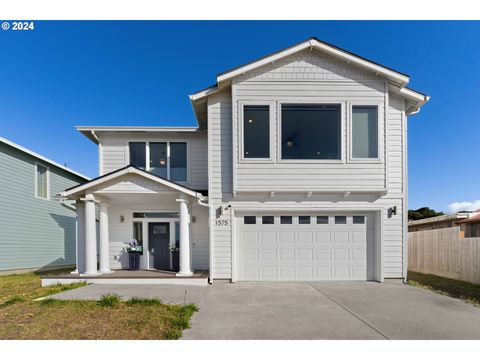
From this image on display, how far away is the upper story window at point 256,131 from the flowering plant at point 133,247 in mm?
4949

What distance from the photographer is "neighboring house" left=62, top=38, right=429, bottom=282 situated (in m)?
7.61

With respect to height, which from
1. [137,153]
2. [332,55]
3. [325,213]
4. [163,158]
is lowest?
[325,213]

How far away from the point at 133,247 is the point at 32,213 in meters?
5.80

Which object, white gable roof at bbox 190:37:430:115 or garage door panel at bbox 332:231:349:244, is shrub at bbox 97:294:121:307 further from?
garage door panel at bbox 332:231:349:244

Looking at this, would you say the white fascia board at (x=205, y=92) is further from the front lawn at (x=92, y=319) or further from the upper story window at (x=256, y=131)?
the front lawn at (x=92, y=319)

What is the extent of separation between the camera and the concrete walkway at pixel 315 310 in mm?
4109

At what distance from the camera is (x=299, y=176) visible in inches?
301

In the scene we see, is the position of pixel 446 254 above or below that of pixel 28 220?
below

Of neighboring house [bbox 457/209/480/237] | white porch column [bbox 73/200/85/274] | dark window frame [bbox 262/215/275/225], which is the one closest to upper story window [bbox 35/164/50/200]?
white porch column [bbox 73/200/85/274]

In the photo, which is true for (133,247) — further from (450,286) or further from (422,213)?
(422,213)

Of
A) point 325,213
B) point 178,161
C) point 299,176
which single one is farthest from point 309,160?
point 178,161

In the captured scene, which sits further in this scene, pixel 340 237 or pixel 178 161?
pixel 178 161
